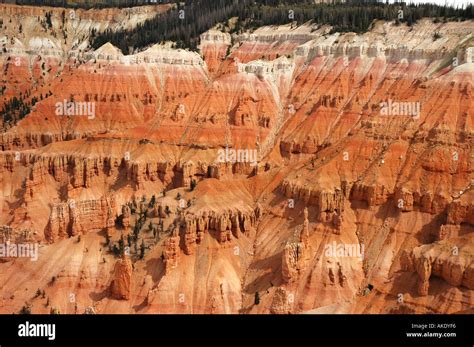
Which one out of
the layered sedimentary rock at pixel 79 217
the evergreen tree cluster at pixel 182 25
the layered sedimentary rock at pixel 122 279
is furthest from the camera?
the evergreen tree cluster at pixel 182 25

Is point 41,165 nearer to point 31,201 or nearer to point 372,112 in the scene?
point 31,201

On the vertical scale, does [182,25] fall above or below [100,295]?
above

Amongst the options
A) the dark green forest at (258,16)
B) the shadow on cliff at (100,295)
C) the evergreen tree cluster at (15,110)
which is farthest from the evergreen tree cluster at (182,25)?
the shadow on cliff at (100,295)

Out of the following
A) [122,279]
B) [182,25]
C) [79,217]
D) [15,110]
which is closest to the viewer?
[122,279]

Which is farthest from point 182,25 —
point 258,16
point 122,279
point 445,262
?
point 445,262

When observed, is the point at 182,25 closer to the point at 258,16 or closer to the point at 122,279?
the point at 258,16

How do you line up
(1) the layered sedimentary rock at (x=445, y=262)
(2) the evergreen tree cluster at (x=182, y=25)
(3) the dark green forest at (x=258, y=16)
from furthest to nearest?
1. (2) the evergreen tree cluster at (x=182, y=25)
2. (3) the dark green forest at (x=258, y=16)
3. (1) the layered sedimentary rock at (x=445, y=262)

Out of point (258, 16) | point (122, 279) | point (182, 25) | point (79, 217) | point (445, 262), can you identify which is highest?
point (258, 16)

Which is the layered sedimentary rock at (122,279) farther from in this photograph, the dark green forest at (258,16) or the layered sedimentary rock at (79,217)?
the dark green forest at (258,16)
